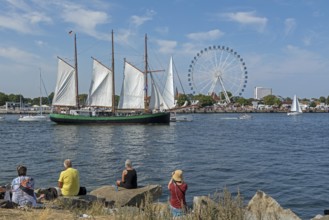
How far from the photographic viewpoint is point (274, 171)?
2295cm

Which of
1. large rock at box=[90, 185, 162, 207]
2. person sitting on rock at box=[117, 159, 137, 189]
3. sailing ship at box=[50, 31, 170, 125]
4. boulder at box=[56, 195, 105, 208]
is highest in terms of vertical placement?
sailing ship at box=[50, 31, 170, 125]

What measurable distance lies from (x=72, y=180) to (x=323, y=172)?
49.7 ft

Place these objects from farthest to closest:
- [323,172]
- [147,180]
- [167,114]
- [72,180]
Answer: [167,114], [323,172], [147,180], [72,180]

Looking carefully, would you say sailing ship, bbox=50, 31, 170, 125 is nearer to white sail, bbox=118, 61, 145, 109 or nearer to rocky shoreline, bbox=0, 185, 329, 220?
white sail, bbox=118, 61, 145, 109

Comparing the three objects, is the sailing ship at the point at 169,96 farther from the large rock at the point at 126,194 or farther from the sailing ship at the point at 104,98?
the large rock at the point at 126,194

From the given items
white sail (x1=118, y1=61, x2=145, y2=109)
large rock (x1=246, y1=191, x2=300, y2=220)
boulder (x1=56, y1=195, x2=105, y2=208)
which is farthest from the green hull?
large rock (x1=246, y1=191, x2=300, y2=220)

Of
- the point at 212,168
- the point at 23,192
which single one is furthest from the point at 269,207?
the point at 212,168

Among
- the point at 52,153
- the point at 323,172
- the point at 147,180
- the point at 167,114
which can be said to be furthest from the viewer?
the point at 167,114

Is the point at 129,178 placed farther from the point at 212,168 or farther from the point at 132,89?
the point at 132,89

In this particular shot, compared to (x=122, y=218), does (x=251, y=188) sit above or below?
below

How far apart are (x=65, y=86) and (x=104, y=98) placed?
671cm

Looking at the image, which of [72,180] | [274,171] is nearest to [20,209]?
[72,180]

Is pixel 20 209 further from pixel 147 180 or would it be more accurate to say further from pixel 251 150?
pixel 251 150

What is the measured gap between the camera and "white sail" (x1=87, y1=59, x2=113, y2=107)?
74.2m
